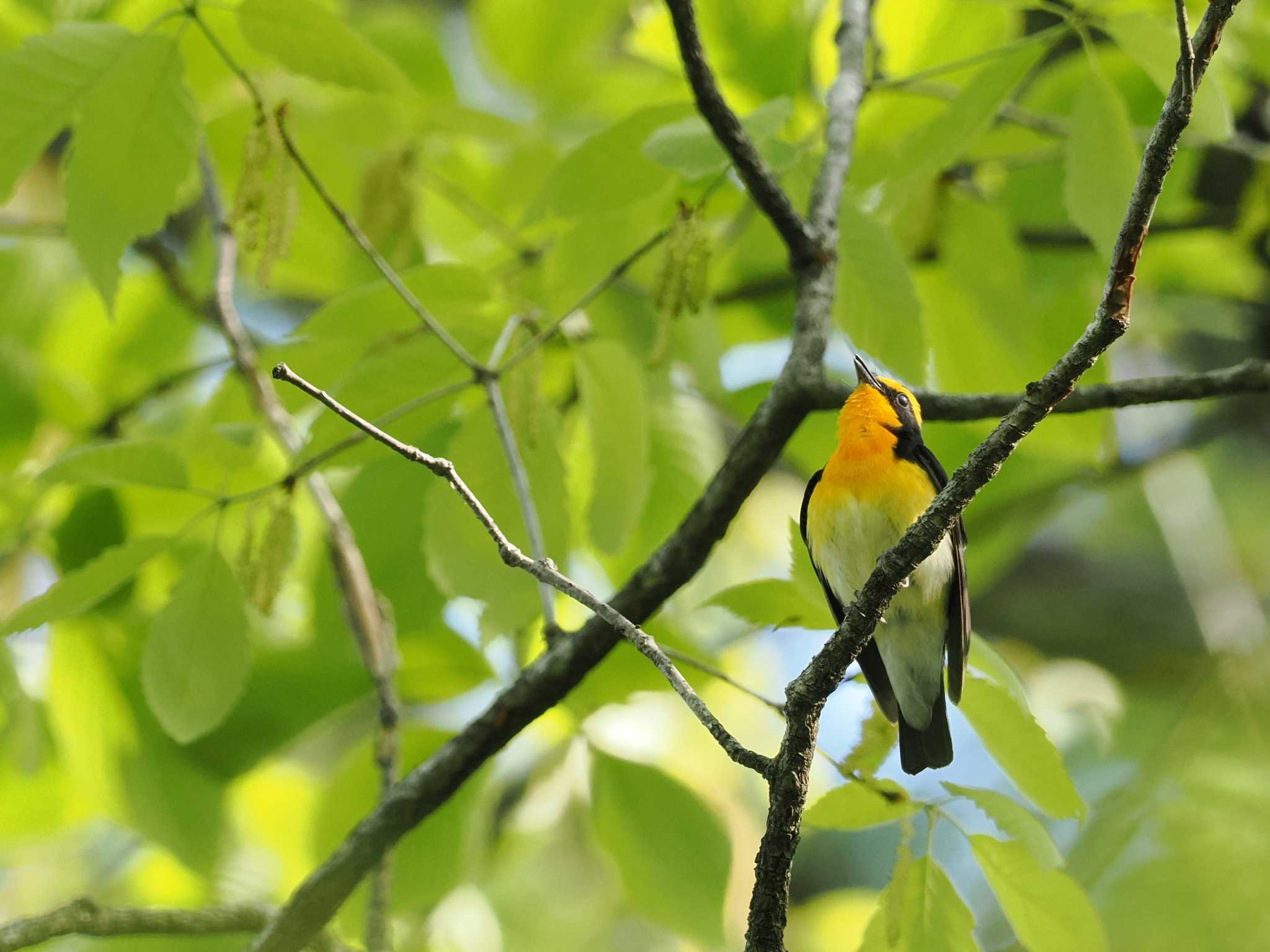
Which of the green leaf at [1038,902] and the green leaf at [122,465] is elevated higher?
the green leaf at [1038,902]

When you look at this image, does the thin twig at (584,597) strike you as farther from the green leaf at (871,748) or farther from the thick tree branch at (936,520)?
the green leaf at (871,748)

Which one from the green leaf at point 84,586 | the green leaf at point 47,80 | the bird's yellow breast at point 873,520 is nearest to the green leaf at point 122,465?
the green leaf at point 84,586

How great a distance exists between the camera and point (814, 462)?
3139mm

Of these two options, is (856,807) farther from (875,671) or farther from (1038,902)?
(875,671)

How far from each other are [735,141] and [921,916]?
129cm

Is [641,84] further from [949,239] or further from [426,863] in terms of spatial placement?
[426,863]

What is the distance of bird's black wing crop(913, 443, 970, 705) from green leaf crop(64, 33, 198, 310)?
1.58 meters

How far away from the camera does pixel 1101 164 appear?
208 centimetres

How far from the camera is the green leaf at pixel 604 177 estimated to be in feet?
7.02

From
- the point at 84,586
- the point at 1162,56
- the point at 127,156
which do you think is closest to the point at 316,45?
the point at 127,156

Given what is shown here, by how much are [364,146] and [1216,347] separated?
4442mm

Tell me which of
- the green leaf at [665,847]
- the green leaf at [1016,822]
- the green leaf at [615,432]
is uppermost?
the green leaf at [615,432]

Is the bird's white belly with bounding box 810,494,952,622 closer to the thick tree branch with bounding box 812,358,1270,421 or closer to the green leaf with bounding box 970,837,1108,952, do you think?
the thick tree branch with bounding box 812,358,1270,421

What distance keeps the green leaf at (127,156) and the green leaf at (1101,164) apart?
1623 mm
